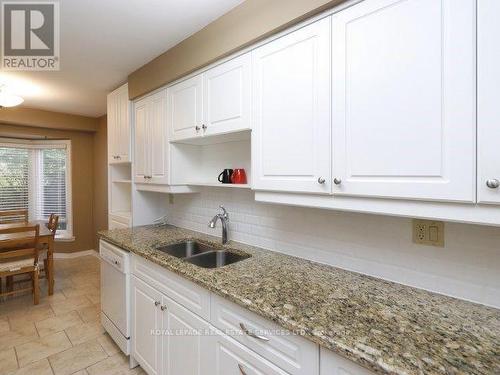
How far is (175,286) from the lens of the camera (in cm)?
155

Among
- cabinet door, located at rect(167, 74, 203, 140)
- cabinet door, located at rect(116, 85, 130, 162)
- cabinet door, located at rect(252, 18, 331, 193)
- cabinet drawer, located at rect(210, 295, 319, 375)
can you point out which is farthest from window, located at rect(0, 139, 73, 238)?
cabinet drawer, located at rect(210, 295, 319, 375)

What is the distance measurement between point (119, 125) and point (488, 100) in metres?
2.99

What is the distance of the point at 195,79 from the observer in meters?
1.96

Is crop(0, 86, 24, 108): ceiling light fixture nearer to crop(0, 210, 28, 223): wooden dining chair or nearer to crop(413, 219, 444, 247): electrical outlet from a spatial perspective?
crop(0, 210, 28, 223): wooden dining chair

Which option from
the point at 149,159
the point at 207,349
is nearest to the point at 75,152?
the point at 149,159

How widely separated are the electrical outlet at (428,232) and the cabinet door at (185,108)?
144cm

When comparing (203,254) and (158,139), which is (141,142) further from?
(203,254)

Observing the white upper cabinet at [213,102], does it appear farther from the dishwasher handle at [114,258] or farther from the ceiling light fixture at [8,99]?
the ceiling light fixture at [8,99]

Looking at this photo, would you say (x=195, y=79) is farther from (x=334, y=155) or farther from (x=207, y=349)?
(x=207, y=349)

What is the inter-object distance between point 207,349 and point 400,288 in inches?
37.8

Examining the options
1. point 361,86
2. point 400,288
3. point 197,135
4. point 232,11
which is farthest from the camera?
point 197,135

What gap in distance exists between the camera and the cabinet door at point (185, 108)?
75.7 inches

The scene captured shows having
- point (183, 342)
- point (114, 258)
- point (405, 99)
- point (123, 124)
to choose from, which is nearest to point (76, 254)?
point (123, 124)

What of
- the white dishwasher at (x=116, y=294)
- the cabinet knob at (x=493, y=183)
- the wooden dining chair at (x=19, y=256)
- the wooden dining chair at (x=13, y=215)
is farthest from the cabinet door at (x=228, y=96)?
the wooden dining chair at (x=13, y=215)
